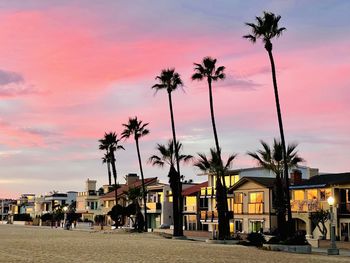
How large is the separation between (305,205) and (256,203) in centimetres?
912

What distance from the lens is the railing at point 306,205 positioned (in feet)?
186

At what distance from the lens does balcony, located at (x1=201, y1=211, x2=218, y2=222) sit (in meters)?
73.2

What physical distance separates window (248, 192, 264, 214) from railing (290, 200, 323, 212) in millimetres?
6142

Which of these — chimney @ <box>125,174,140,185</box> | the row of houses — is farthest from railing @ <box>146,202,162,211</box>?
chimney @ <box>125,174,140,185</box>

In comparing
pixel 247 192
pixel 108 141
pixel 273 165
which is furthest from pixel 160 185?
pixel 273 165

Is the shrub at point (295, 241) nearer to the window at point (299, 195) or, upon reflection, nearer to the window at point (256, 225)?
the window at point (299, 195)

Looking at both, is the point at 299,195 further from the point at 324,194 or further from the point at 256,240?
the point at 256,240

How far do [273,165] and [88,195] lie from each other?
96.9 metres

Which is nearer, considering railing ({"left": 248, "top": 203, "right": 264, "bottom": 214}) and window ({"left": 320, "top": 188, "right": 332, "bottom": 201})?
window ({"left": 320, "top": 188, "right": 332, "bottom": 201})

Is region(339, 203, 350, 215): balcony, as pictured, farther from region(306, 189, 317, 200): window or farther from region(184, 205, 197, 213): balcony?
region(184, 205, 197, 213): balcony

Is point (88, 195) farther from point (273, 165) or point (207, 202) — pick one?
point (273, 165)

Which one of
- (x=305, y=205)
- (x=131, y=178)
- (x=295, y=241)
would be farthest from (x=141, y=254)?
(x=131, y=178)

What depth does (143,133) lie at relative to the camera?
78500 mm

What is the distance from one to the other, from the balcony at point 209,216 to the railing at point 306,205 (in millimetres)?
15095
